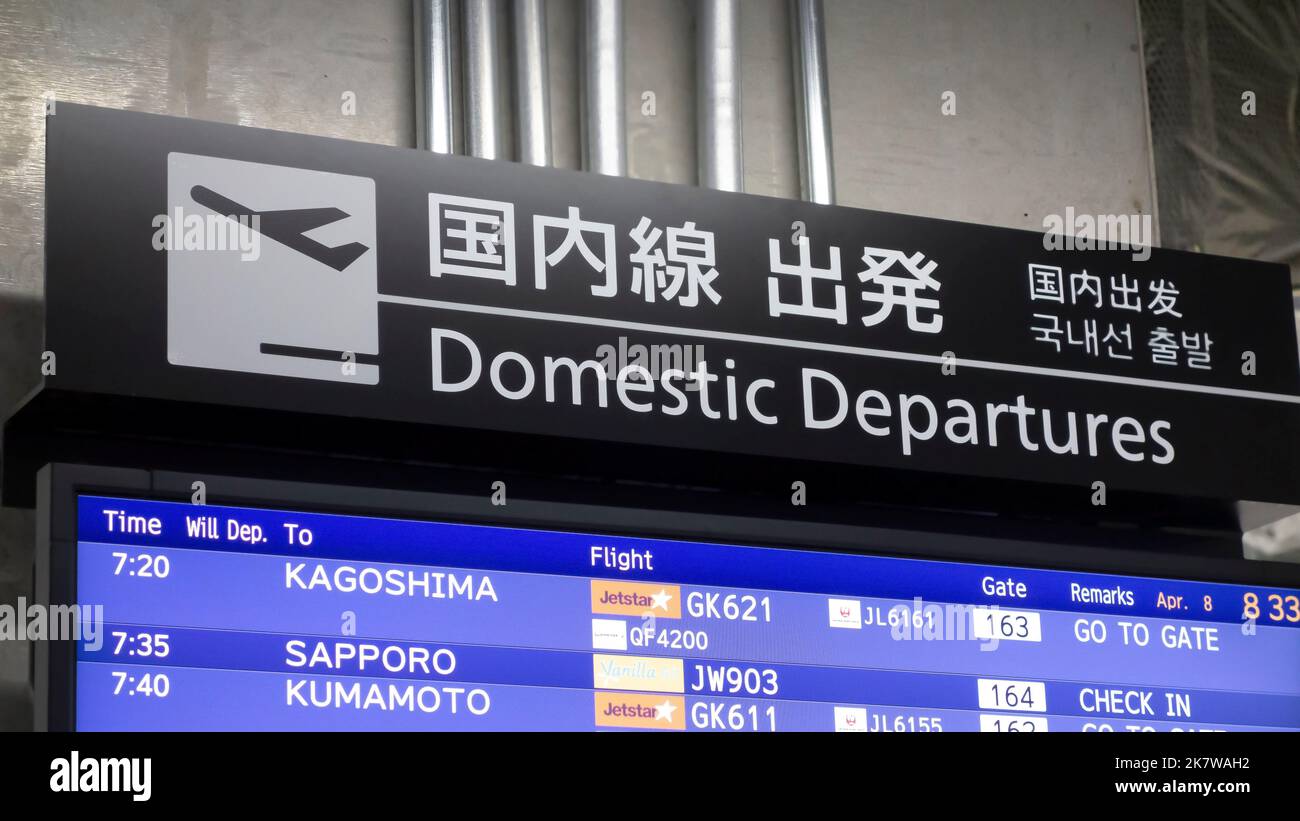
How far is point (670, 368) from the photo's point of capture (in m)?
4.25

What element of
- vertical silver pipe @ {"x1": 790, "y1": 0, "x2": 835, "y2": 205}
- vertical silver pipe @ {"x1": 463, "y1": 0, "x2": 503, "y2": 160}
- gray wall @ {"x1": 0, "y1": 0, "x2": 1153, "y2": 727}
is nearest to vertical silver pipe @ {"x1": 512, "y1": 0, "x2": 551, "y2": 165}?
vertical silver pipe @ {"x1": 463, "y1": 0, "x2": 503, "y2": 160}

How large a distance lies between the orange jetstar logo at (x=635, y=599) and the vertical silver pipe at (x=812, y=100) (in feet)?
4.59

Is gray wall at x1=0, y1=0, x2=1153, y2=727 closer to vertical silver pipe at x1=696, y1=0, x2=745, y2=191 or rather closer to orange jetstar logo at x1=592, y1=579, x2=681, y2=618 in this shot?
vertical silver pipe at x1=696, y1=0, x2=745, y2=191

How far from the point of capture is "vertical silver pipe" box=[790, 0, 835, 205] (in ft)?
17.0

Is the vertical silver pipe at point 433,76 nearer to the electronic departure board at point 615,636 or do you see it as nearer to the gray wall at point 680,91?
the gray wall at point 680,91

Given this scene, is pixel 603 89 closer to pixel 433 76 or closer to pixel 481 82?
pixel 481 82

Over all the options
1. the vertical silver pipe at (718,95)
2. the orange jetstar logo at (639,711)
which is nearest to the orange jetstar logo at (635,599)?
the orange jetstar logo at (639,711)

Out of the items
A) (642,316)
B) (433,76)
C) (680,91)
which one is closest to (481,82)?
(433,76)

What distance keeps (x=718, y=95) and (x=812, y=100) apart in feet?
0.94

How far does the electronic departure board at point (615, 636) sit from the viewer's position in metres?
3.73

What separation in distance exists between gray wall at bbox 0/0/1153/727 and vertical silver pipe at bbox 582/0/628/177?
0.28ft

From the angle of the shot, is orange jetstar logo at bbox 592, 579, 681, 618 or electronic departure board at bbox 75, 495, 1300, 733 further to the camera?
orange jetstar logo at bbox 592, 579, 681, 618

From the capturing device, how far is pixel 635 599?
4.07 metres
